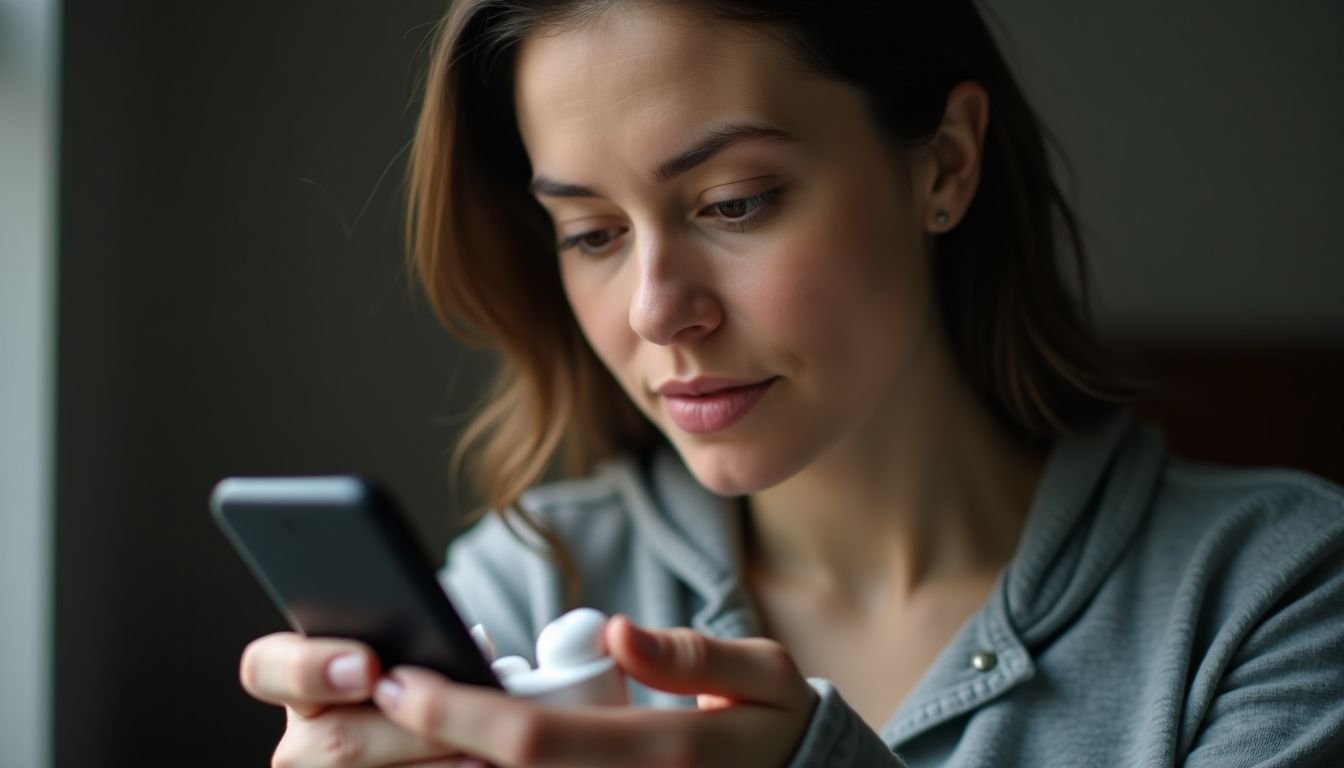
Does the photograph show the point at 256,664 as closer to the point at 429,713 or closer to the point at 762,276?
the point at 429,713

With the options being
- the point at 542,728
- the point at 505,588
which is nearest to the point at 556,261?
the point at 505,588

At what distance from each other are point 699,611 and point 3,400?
810mm

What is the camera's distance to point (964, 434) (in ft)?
4.23

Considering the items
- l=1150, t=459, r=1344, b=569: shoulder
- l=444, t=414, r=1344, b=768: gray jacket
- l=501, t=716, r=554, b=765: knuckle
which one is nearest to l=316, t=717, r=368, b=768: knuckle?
l=501, t=716, r=554, b=765: knuckle

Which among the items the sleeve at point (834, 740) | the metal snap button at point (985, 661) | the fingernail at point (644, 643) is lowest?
the metal snap button at point (985, 661)

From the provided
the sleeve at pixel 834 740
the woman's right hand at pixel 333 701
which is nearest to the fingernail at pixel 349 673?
the woman's right hand at pixel 333 701

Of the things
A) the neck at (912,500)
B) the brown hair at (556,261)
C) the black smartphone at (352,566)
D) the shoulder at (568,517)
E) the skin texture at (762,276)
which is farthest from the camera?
the shoulder at (568,517)

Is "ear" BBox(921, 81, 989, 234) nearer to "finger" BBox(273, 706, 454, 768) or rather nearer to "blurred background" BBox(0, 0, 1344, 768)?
"blurred background" BBox(0, 0, 1344, 768)

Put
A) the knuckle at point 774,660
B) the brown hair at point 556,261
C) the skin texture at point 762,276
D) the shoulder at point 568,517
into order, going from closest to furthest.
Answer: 1. the knuckle at point 774,660
2. the skin texture at point 762,276
3. the brown hair at point 556,261
4. the shoulder at point 568,517

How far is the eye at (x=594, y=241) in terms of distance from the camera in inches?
42.1

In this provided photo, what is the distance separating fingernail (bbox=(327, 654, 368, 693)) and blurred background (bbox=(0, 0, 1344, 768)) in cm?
53

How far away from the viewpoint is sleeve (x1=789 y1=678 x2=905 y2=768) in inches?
28.5

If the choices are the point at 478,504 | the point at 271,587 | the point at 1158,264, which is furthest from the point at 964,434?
the point at 1158,264

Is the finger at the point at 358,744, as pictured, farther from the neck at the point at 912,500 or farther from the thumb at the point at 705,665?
the neck at the point at 912,500
